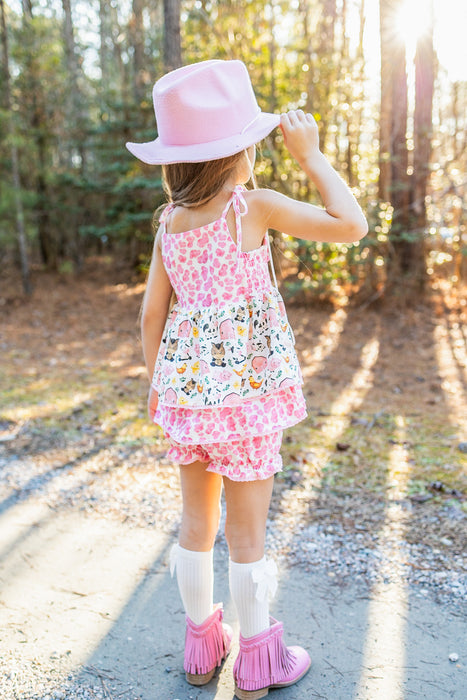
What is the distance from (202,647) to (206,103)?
166 cm

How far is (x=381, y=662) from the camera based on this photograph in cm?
202

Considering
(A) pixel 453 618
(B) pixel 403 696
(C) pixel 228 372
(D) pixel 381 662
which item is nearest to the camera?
(C) pixel 228 372

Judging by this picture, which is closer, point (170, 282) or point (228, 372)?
point (228, 372)

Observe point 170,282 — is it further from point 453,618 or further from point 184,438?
point 453,618

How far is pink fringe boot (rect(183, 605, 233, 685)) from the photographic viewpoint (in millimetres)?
1977

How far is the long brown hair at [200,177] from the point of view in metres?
1.72

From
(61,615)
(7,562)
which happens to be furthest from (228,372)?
(7,562)

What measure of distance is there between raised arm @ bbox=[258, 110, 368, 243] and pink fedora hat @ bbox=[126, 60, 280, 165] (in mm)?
82

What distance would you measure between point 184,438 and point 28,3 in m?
11.5

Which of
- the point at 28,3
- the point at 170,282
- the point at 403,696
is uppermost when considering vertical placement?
the point at 28,3

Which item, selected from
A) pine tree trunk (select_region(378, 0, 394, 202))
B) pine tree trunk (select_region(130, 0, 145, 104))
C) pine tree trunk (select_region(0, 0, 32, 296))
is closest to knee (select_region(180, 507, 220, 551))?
pine tree trunk (select_region(378, 0, 394, 202))

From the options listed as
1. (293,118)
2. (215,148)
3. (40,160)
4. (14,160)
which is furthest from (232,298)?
(40,160)

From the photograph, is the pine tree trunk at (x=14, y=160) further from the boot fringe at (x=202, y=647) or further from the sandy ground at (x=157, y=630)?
the boot fringe at (x=202, y=647)

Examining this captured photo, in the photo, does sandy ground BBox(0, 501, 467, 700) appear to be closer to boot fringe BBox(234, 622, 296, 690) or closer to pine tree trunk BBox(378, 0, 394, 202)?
boot fringe BBox(234, 622, 296, 690)
